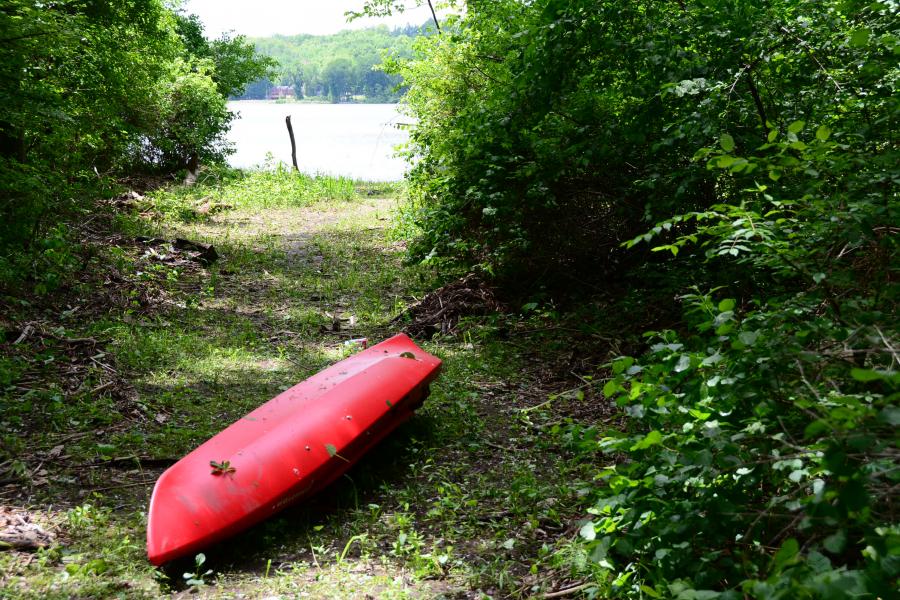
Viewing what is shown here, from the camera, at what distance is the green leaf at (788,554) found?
5.03 feet

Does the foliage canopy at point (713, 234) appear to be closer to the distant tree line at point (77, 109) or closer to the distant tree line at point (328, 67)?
the distant tree line at point (77, 109)

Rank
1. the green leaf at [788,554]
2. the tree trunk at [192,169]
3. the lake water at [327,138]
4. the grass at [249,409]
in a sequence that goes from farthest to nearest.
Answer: the lake water at [327,138] < the tree trunk at [192,169] < the grass at [249,409] < the green leaf at [788,554]

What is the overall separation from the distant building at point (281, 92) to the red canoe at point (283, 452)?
164 feet

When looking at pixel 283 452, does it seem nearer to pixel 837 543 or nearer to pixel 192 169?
pixel 837 543

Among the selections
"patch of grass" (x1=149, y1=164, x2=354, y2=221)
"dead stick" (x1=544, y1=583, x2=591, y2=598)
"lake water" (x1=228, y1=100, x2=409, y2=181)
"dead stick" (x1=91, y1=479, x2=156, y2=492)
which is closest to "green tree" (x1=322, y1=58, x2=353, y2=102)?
"lake water" (x1=228, y1=100, x2=409, y2=181)

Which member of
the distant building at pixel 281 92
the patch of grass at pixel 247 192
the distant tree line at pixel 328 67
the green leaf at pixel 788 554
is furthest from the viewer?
the distant building at pixel 281 92

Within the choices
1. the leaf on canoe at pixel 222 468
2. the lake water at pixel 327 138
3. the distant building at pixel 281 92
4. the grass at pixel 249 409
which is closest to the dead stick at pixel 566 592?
the grass at pixel 249 409

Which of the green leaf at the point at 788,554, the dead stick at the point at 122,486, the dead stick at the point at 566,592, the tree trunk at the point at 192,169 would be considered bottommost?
the dead stick at the point at 122,486

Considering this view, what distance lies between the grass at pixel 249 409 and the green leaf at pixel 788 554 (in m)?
1.28

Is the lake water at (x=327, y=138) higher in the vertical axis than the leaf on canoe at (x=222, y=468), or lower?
higher

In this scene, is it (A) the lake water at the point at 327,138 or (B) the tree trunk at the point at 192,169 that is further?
(A) the lake water at the point at 327,138

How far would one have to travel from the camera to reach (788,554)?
1.57 metres

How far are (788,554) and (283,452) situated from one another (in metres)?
2.73

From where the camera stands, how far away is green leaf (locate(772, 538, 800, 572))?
153 centimetres
